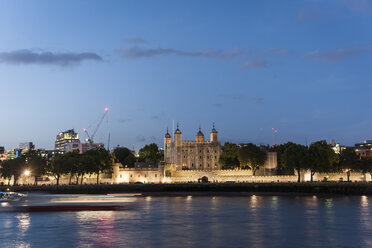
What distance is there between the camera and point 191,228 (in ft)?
151

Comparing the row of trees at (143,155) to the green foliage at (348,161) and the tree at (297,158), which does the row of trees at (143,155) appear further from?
→ the green foliage at (348,161)

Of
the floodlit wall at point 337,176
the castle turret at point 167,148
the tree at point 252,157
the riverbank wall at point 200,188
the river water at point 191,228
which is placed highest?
the castle turret at point 167,148

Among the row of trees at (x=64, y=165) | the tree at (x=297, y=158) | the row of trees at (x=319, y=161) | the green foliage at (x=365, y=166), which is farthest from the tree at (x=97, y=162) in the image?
the green foliage at (x=365, y=166)

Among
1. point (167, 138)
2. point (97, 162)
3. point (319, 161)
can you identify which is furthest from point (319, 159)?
point (167, 138)

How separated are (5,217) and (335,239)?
3664cm

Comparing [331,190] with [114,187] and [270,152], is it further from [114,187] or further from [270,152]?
[114,187]

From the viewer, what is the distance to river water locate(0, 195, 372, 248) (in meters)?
37.7

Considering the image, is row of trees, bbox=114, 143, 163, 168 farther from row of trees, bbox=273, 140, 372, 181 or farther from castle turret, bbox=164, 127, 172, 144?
row of trees, bbox=273, 140, 372, 181

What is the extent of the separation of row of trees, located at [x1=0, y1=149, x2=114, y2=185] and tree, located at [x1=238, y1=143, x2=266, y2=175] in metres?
38.8

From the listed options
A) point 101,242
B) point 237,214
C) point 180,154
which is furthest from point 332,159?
A: point 101,242

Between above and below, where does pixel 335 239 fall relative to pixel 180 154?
below

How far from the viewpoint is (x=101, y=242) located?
37344 mm

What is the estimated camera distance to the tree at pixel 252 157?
14250cm

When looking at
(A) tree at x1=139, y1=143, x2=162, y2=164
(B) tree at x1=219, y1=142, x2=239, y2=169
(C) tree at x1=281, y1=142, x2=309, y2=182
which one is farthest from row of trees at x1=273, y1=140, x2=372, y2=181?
(A) tree at x1=139, y1=143, x2=162, y2=164
